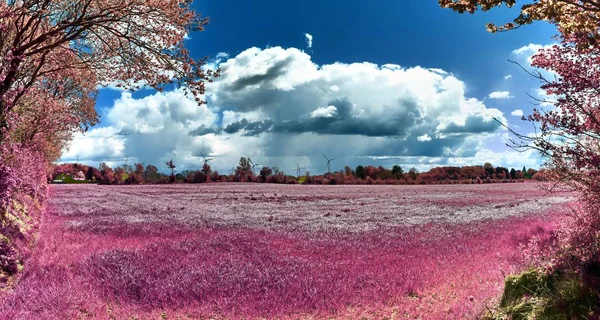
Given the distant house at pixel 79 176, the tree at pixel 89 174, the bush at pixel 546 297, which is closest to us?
the bush at pixel 546 297

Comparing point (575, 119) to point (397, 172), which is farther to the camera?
point (397, 172)

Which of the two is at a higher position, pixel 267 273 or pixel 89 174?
pixel 89 174

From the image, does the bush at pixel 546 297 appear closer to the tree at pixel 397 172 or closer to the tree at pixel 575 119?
the tree at pixel 575 119

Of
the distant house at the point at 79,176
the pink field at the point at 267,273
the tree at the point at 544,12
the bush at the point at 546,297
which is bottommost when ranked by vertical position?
the pink field at the point at 267,273

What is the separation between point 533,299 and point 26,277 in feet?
39.6

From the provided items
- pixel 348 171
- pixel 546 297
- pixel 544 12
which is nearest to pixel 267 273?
Answer: pixel 546 297

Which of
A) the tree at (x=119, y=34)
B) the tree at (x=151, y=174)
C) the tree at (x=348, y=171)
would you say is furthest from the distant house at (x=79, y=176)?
the tree at (x=119, y=34)

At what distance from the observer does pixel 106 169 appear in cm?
9188

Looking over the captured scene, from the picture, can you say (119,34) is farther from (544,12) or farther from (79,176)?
(79,176)

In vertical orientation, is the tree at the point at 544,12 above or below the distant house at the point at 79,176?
above

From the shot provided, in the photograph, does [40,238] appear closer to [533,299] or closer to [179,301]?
[179,301]

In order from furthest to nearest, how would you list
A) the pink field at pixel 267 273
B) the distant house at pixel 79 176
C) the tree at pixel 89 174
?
the tree at pixel 89 174
the distant house at pixel 79 176
the pink field at pixel 267 273

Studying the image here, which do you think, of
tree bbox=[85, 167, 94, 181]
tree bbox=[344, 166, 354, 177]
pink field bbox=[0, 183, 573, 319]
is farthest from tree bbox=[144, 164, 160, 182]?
pink field bbox=[0, 183, 573, 319]

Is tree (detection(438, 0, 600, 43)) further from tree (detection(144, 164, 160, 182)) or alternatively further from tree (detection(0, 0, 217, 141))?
tree (detection(144, 164, 160, 182))
